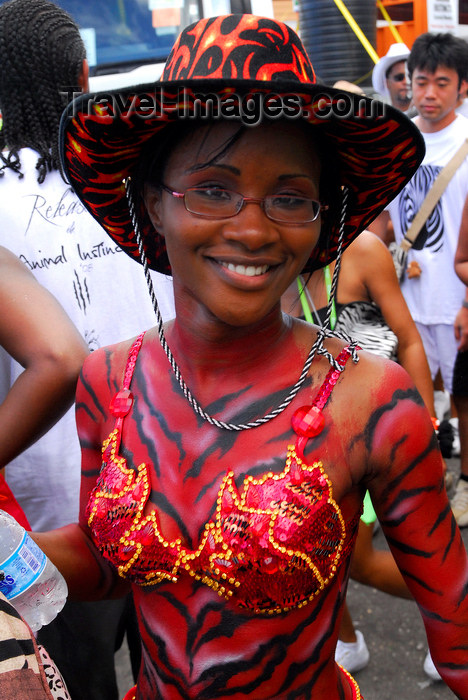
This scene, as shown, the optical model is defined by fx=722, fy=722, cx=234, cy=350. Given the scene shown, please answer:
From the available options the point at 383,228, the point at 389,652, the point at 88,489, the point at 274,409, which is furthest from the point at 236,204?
the point at 383,228

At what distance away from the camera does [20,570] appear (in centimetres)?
128

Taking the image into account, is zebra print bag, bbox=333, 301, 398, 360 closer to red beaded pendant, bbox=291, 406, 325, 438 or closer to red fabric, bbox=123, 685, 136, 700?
red beaded pendant, bbox=291, 406, 325, 438

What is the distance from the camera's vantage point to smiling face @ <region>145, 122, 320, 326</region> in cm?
130

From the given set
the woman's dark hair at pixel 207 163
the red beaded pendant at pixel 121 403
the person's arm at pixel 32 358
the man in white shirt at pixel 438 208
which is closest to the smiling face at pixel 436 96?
the man in white shirt at pixel 438 208

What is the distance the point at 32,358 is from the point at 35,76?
3.71 ft

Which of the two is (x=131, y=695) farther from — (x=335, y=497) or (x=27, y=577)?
(x=335, y=497)

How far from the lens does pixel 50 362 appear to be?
1.76 m

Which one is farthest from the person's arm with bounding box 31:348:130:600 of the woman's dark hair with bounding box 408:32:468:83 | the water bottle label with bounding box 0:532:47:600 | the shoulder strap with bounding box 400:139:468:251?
the woman's dark hair with bounding box 408:32:468:83

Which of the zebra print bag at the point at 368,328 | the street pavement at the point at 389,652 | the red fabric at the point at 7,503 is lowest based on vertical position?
the street pavement at the point at 389,652

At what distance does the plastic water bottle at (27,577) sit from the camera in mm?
1270

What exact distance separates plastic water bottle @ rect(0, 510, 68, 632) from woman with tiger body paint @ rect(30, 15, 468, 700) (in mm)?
79

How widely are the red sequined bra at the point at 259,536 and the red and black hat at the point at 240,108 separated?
40cm

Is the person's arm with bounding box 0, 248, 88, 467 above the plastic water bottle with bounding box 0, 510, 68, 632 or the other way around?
above

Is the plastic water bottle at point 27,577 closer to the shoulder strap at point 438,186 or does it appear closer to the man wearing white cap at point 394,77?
the shoulder strap at point 438,186
